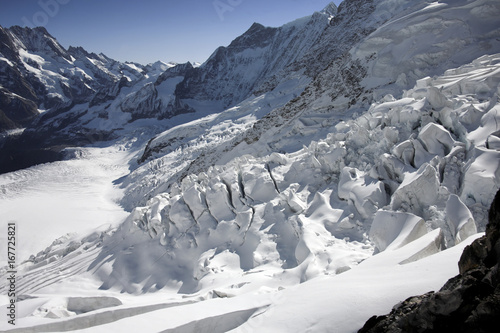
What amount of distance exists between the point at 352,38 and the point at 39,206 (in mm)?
45471

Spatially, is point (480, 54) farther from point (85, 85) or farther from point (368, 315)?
point (85, 85)

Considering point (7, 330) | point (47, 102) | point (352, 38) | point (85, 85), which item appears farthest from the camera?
point (85, 85)

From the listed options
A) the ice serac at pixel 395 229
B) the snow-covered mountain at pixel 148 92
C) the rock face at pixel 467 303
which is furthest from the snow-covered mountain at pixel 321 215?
the snow-covered mountain at pixel 148 92

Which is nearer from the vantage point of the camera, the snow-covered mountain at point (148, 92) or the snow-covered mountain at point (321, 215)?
the snow-covered mountain at point (321, 215)

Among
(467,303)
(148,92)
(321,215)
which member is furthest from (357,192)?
(148,92)

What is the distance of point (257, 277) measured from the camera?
287 inches

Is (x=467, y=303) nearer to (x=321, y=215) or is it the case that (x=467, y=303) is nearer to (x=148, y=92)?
(x=321, y=215)

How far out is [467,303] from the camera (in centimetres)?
244

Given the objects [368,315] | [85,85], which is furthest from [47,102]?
[368,315]

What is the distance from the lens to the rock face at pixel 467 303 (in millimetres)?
2281

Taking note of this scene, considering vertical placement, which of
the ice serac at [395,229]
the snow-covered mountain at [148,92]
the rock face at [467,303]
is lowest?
the ice serac at [395,229]

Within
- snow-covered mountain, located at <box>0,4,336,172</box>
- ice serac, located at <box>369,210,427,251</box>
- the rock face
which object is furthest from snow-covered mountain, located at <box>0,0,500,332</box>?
snow-covered mountain, located at <box>0,4,336,172</box>

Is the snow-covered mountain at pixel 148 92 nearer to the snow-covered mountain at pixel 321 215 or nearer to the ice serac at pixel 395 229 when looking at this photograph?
the snow-covered mountain at pixel 321 215

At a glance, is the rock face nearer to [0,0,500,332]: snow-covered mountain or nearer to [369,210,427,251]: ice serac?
[0,0,500,332]: snow-covered mountain
